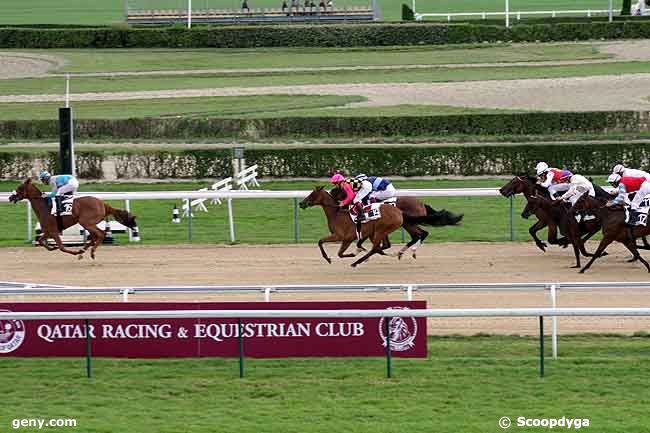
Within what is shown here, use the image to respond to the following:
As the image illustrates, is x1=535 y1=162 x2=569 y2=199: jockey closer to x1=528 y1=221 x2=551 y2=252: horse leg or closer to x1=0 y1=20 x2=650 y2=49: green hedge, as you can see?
x1=528 y1=221 x2=551 y2=252: horse leg

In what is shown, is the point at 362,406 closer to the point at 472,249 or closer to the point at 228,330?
the point at 228,330

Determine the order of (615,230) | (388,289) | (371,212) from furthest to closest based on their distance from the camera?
(371,212)
(615,230)
(388,289)

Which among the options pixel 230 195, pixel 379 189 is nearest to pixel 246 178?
pixel 230 195

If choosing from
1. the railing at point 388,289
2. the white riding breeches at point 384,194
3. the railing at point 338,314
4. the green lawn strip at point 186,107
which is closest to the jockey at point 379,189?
the white riding breeches at point 384,194

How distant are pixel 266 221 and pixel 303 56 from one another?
933 inches

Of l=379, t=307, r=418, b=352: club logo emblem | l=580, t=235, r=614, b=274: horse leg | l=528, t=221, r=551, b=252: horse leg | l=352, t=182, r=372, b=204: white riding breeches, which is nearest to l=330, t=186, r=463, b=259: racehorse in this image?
l=352, t=182, r=372, b=204: white riding breeches

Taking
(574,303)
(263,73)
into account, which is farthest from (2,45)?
(574,303)

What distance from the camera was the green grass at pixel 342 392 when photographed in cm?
843

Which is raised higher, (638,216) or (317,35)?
(317,35)

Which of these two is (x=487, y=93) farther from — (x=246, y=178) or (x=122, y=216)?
(x=122, y=216)

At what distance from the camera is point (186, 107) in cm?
3106

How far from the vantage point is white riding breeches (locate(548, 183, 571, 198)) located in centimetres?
1461

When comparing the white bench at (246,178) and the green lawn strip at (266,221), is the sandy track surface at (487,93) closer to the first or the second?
the green lawn strip at (266,221)

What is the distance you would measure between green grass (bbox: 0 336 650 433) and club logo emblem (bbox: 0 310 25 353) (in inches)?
3.7
